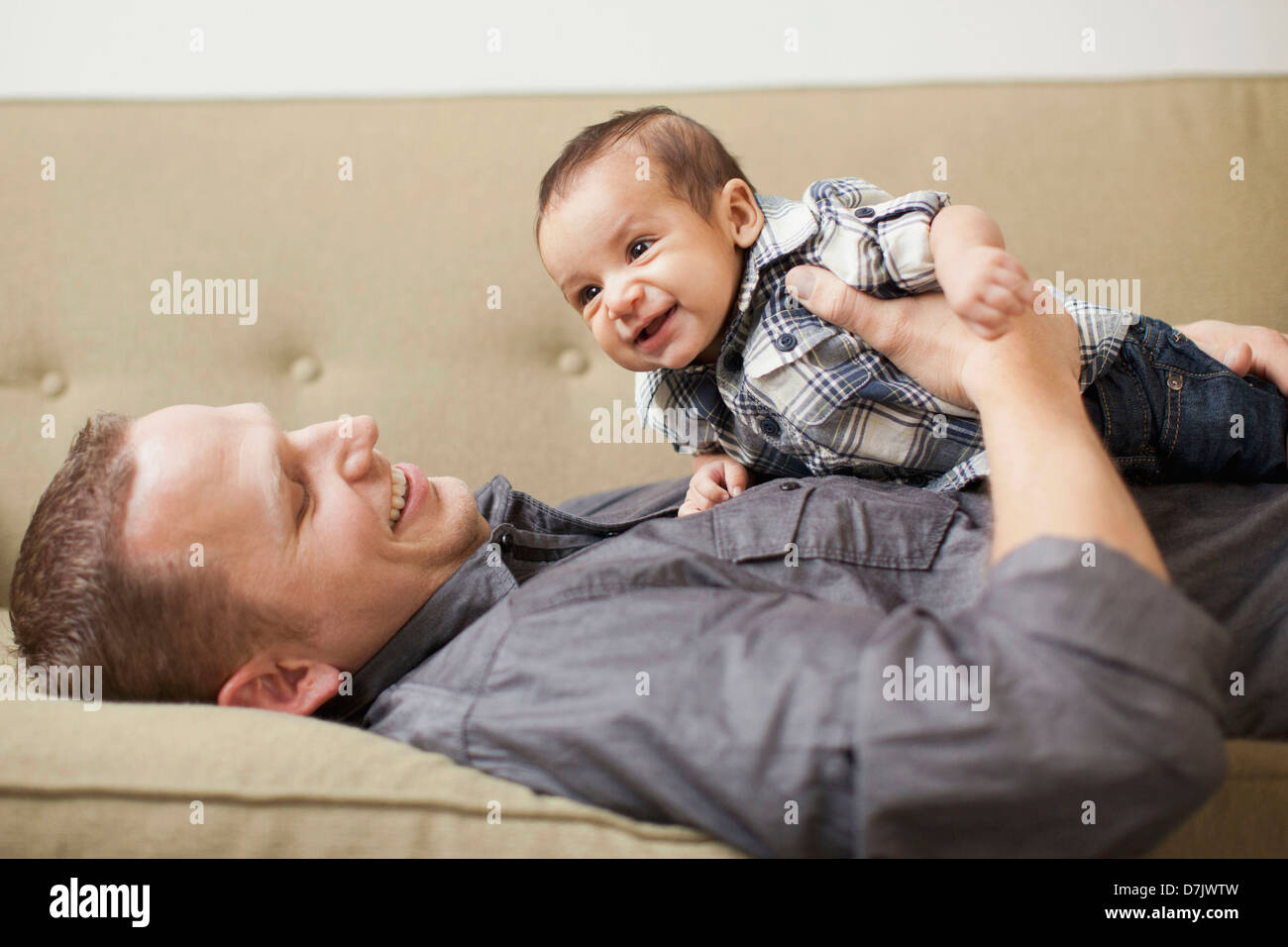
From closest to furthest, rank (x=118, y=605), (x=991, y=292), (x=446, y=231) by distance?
1. (x=991, y=292)
2. (x=118, y=605)
3. (x=446, y=231)

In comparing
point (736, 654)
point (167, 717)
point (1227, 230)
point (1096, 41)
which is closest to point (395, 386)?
point (167, 717)

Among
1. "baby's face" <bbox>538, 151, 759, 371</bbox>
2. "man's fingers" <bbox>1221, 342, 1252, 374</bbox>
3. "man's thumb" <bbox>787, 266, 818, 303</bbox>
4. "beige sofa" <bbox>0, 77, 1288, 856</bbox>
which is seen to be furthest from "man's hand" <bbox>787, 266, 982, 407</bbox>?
"beige sofa" <bbox>0, 77, 1288, 856</bbox>

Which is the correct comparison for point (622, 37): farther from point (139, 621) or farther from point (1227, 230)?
point (139, 621)

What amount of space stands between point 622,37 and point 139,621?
5.26ft

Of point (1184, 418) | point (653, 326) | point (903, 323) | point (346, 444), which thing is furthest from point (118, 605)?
point (1184, 418)

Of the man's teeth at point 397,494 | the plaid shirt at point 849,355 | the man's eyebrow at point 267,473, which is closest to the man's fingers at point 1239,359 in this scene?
the plaid shirt at point 849,355

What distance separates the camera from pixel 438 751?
37.3 inches

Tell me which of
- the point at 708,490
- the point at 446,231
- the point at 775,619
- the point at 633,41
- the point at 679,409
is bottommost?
the point at 775,619

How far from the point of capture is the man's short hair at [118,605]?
0.99 metres

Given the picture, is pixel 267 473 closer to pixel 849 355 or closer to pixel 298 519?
pixel 298 519

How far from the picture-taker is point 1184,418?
3.78ft

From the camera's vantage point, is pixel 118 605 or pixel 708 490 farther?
pixel 708 490

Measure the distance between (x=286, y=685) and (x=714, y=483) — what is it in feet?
2.06

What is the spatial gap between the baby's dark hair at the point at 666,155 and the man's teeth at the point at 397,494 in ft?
1.24
